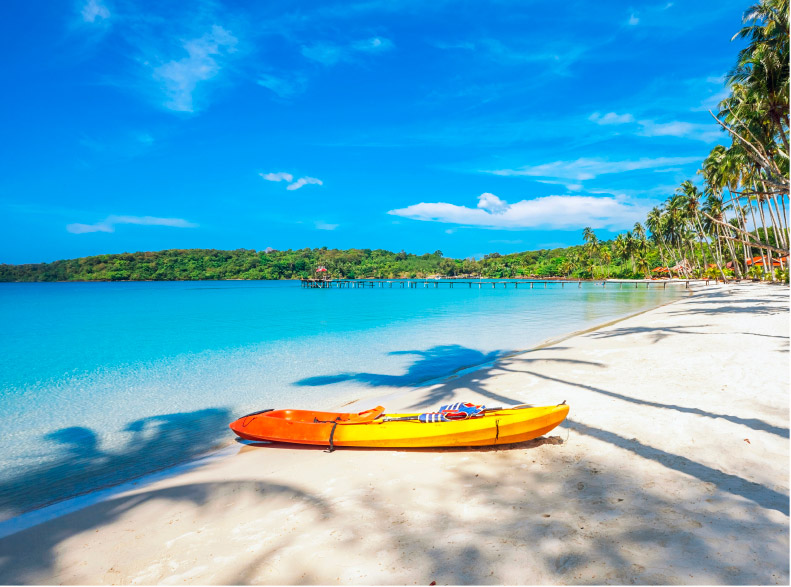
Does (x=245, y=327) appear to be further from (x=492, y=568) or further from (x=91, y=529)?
(x=492, y=568)

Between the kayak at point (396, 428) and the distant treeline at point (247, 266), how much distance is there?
132 meters

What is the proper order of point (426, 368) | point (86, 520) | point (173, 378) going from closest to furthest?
1. point (86, 520)
2. point (173, 378)
3. point (426, 368)

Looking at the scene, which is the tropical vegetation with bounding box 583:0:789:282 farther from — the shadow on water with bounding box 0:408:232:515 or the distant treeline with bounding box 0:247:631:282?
the distant treeline with bounding box 0:247:631:282

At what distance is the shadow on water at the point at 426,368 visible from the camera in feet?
37.3

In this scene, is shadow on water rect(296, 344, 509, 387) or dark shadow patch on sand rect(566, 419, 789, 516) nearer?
dark shadow patch on sand rect(566, 419, 789, 516)

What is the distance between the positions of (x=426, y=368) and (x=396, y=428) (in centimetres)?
765

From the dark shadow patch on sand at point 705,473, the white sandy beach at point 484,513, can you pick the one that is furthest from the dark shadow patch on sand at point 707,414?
the dark shadow patch on sand at point 705,473

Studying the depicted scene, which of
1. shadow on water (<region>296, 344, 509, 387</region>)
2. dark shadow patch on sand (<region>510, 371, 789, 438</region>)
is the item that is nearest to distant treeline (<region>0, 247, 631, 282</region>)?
shadow on water (<region>296, 344, 509, 387</region>)

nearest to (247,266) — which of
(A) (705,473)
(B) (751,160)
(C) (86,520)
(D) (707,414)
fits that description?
(B) (751,160)

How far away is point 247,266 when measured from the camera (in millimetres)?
156625

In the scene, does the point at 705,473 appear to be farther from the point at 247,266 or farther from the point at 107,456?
the point at 247,266

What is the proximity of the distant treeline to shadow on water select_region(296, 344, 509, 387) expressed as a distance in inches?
4809

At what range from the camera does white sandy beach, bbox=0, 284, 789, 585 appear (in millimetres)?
2881

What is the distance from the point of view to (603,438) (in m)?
5.29
